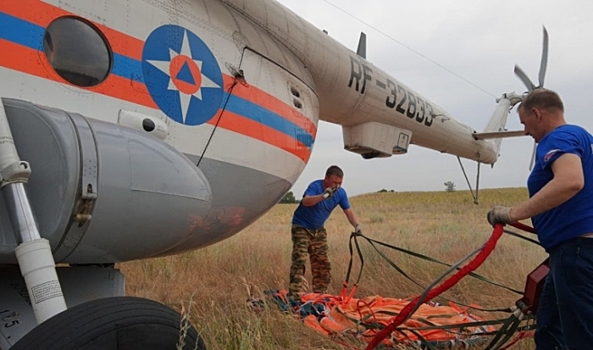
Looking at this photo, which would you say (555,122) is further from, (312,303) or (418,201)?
(418,201)

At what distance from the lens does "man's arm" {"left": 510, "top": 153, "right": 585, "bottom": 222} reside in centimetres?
255

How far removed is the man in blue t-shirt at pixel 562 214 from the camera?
2.61 meters

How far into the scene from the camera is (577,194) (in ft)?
9.09

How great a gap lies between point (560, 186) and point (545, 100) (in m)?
0.68

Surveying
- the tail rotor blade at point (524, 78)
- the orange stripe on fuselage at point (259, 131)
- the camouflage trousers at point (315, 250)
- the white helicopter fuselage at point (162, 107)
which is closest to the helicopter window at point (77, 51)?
the white helicopter fuselage at point (162, 107)

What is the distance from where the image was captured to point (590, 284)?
2.62 metres

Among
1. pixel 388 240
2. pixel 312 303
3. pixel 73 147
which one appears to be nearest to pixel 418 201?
pixel 388 240

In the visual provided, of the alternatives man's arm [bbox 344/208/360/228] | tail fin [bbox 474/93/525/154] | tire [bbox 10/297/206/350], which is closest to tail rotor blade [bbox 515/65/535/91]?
tail fin [bbox 474/93/525/154]

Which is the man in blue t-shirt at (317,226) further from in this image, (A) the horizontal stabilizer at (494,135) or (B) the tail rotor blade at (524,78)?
(B) the tail rotor blade at (524,78)

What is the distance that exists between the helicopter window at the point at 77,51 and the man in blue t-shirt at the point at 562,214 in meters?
2.39

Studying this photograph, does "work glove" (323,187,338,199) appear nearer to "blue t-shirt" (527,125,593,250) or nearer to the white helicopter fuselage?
the white helicopter fuselage

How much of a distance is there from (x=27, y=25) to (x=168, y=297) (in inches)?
146

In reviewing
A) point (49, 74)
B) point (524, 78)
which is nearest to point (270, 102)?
point (49, 74)

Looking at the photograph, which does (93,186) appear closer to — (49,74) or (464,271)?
(49,74)
